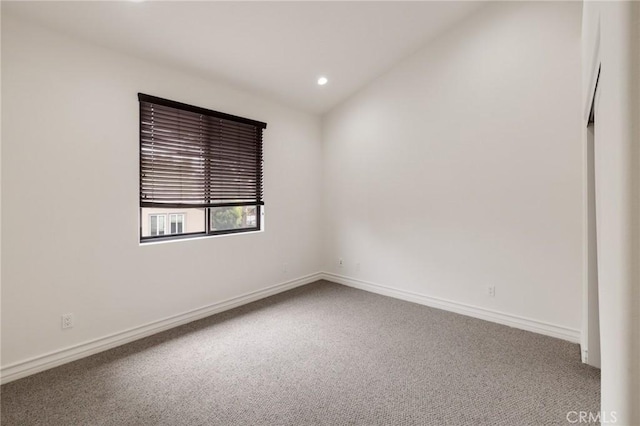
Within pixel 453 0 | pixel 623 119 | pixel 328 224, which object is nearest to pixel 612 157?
pixel 623 119

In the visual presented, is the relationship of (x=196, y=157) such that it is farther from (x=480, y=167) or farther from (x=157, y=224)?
(x=480, y=167)

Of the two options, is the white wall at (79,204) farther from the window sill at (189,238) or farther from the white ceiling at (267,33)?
the white ceiling at (267,33)

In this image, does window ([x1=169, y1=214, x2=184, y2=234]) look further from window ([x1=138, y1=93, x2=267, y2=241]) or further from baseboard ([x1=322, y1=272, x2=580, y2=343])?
baseboard ([x1=322, y1=272, x2=580, y2=343])

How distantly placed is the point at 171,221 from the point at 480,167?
3303 millimetres

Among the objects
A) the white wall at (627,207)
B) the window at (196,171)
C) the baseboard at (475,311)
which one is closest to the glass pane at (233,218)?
the window at (196,171)

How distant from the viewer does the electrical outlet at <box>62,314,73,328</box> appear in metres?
2.40

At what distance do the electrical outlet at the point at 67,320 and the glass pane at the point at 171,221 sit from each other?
2.79ft

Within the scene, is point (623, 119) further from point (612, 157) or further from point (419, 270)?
point (419, 270)

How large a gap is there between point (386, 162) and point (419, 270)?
1.44 m

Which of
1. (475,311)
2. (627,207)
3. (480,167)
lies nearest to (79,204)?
(627,207)

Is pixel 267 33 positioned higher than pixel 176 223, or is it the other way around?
pixel 267 33

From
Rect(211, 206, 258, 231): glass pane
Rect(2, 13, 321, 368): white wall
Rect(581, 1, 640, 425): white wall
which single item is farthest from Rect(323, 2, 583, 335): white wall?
Rect(581, 1, 640, 425): white wall

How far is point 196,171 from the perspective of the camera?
10.8 ft

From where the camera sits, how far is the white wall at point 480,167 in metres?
2.80
